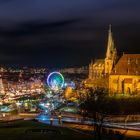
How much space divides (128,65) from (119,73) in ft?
8.03

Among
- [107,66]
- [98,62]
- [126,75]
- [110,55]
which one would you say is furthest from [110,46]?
[98,62]

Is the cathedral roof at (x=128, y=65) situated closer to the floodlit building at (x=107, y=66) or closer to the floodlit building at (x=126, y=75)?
the floodlit building at (x=126, y=75)

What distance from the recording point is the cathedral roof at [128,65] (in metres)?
88.0

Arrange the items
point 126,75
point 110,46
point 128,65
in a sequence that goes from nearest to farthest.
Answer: point 126,75 → point 128,65 → point 110,46

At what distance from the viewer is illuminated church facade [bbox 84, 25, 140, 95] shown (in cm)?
8556

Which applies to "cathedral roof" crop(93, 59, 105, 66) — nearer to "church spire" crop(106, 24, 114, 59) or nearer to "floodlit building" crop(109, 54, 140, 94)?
"church spire" crop(106, 24, 114, 59)

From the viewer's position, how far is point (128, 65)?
3489 inches

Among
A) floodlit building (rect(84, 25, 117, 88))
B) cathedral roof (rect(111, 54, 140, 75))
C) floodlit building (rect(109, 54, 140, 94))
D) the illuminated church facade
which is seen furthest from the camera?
floodlit building (rect(84, 25, 117, 88))

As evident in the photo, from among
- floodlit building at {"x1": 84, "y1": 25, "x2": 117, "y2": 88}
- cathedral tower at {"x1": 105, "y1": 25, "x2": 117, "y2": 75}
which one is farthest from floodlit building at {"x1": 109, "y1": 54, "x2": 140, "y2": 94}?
cathedral tower at {"x1": 105, "y1": 25, "x2": 117, "y2": 75}

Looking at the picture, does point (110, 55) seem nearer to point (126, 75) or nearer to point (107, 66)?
point (107, 66)

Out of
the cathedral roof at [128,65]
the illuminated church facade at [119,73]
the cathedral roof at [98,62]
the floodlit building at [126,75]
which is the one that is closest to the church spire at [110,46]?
the illuminated church facade at [119,73]

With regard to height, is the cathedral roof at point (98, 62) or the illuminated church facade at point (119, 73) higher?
the cathedral roof at point (98, 62)

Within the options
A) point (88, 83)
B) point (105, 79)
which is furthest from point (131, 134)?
point (88, 83)

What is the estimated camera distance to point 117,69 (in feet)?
295
